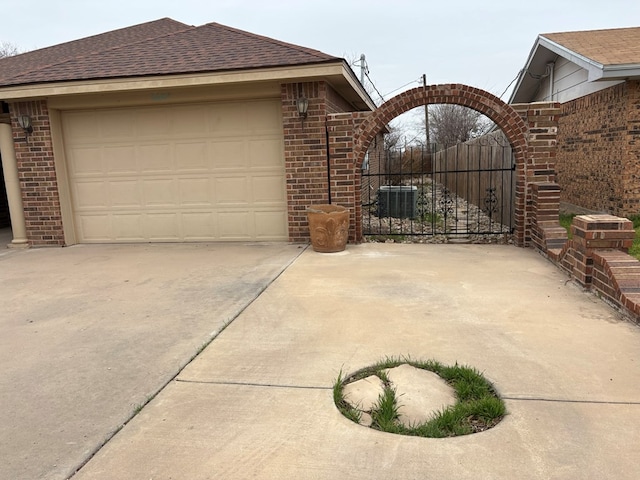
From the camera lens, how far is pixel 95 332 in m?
4.04

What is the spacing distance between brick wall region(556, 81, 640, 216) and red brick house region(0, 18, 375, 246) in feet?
16.6

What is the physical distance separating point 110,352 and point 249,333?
107cm

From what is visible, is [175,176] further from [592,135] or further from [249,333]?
[592,135]

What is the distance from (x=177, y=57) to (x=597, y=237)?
22.8 feet

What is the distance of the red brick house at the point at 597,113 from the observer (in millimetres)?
8570

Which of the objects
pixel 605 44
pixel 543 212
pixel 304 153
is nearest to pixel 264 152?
pixel 304 153

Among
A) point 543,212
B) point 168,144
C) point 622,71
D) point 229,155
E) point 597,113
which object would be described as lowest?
point 543,212

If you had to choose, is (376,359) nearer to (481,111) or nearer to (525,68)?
(481,111)

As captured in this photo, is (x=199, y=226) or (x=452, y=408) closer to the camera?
(x=452, y=408)

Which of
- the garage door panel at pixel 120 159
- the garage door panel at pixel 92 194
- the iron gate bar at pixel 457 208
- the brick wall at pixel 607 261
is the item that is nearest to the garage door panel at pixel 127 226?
the garage door panel at pixel 92 194

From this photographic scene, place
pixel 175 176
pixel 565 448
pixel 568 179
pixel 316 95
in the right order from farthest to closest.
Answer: pixel 568 179 → pixel 175 176 → pixel 316 95 → pixel 565 448

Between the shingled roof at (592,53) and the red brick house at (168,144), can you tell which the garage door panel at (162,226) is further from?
the shingled roof at (592,53)

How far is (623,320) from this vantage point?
3.91 metres

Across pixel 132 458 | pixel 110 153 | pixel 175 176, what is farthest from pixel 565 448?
pixel 110 153
